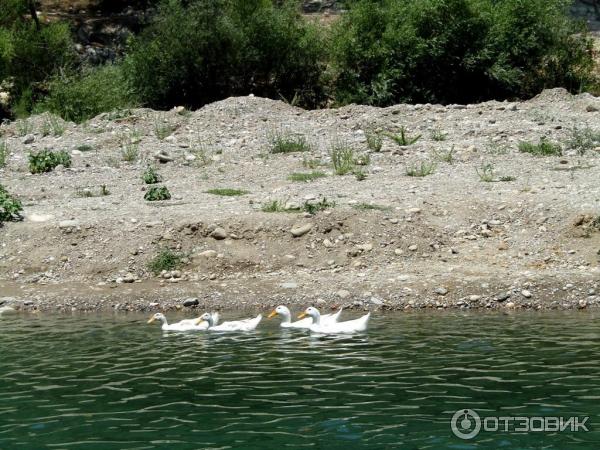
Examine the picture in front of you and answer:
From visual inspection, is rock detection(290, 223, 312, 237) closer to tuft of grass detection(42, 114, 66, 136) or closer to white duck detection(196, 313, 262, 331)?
white duck detection(196, 313, 262, 331)

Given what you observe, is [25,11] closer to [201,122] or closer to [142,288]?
[201,122]

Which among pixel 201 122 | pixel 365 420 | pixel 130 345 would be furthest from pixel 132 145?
pixel 365 420

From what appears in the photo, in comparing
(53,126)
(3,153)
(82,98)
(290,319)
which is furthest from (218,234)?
(82,98)

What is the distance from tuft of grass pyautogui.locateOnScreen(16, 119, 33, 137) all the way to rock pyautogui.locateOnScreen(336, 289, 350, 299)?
1381 centimetres

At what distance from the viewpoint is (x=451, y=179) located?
18.4 metres

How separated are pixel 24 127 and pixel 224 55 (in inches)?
294

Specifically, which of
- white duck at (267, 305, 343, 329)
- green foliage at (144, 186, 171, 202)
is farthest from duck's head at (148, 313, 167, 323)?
green foliage at (144, 186, 171, 202)

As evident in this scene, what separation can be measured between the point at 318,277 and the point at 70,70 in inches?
758

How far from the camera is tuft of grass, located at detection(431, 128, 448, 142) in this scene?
21.9m

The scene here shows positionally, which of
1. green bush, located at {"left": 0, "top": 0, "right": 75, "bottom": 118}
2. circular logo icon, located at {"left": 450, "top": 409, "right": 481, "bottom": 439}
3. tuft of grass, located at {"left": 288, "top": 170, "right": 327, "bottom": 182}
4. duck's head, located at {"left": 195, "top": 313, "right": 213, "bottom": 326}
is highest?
green bush, located at {"left": 0, "top": 0, "right": 75, "bottom": 118}

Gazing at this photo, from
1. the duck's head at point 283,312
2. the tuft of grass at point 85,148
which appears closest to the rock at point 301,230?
the duck's head at point 283,312

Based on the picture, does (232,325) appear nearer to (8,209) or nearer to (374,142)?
(8,209)

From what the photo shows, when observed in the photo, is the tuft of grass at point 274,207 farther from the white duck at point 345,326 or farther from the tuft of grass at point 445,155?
the white duck at point 345,326

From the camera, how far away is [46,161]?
70.1 feet
